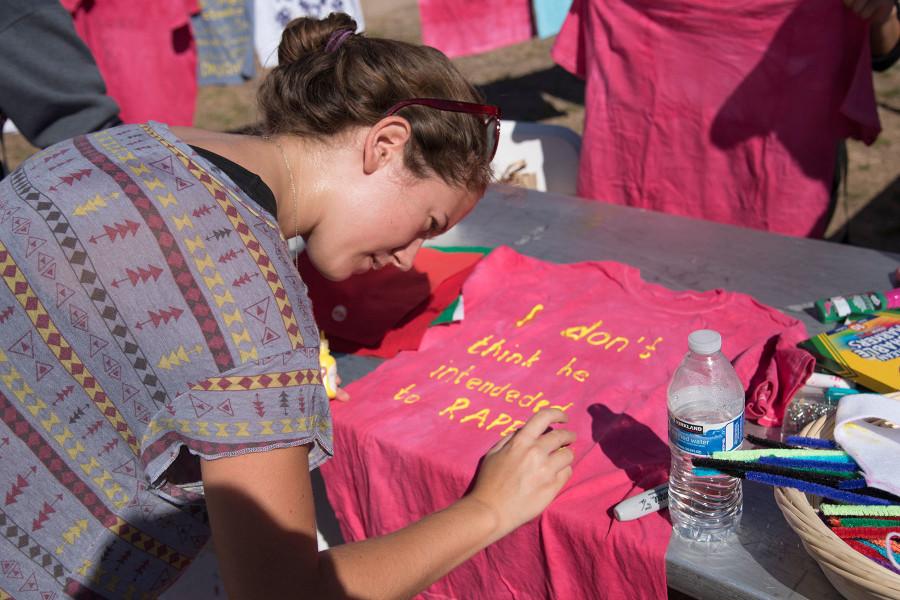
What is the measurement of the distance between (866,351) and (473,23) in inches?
133

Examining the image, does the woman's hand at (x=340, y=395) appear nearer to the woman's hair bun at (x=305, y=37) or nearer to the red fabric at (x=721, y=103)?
the woman's hair bun at (x=305, y=37)

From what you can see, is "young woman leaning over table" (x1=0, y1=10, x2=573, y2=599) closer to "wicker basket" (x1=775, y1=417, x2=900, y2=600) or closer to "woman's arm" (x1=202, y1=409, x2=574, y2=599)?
"woman's arm" (x1=202, y1=409, x2=574, y2=599)

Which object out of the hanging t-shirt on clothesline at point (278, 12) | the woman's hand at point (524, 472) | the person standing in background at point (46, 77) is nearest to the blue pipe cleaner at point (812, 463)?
the woman's hand at point (524, 472)

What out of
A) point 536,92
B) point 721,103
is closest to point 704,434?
point 721,103

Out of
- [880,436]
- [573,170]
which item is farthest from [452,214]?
[573,170]

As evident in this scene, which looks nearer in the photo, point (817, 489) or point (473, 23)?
point (817, 489)

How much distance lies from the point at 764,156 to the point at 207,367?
2215 millimetres

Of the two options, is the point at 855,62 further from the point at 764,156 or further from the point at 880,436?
the point at 880,436

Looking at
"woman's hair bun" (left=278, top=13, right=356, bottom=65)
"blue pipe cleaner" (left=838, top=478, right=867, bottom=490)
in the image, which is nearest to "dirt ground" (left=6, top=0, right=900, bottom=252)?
"woman's hair bun" (left=278, top=13, right=356, bottom=65)

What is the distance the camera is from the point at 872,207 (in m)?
4.23

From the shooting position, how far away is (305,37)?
136 cm

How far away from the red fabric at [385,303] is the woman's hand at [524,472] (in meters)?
0.50

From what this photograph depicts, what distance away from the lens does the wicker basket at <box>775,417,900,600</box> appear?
927mm

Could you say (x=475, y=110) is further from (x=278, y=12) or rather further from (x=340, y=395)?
(x=278, y=12)
